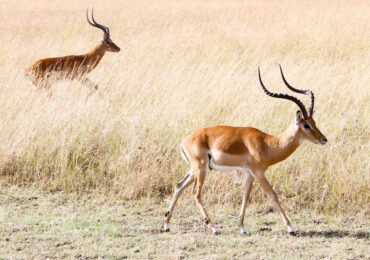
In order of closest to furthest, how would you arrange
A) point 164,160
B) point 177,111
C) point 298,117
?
point 298,117
point 164,160
point 177,111

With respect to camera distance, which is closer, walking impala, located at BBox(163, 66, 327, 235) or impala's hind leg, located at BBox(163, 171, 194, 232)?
walking impala, located at BBox(163, 66, 327, 235)

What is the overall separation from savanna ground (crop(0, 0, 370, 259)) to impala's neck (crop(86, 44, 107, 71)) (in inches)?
8.8

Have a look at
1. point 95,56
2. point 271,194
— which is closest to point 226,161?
point 271,194

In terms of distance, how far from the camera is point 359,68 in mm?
10219

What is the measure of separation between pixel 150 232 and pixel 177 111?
2586 mm

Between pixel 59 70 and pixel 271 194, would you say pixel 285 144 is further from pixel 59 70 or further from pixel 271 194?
pixel 59 70

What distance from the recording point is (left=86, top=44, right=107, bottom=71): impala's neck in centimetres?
1040

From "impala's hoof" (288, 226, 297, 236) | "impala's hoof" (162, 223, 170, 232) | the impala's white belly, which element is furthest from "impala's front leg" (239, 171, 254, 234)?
"impala's hoof" (162, 223, 170, 232)

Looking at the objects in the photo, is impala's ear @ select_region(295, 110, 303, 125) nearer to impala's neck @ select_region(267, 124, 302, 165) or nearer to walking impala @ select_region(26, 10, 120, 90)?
impala's neck @ select_region(267, 124, 302, 165)

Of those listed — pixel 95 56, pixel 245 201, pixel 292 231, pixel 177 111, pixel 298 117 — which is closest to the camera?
pixel 298 117

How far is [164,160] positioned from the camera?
6.88 m

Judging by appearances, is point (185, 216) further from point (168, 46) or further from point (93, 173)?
point (168, 46)

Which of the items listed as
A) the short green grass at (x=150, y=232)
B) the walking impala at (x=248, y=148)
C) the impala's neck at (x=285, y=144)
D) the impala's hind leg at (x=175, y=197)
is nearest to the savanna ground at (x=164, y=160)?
the short green grass at (x=150, y=232)

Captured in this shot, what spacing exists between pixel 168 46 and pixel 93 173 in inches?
244
